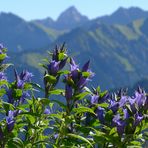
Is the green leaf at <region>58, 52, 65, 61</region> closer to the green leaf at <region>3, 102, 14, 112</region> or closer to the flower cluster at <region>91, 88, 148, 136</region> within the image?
the flower cluster at <region>91, 88, 148, 136</region>

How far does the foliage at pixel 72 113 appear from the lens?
16.8 ft

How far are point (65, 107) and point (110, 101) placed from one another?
1.97 feet

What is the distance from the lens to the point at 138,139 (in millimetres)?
5285

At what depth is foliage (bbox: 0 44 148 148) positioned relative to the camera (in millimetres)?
5105

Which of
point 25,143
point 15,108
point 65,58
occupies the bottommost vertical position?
point 25,143

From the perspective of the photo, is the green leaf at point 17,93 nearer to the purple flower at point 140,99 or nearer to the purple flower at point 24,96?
the purple flower at point 24,96

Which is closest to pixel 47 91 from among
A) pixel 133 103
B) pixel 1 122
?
pixel 1 122

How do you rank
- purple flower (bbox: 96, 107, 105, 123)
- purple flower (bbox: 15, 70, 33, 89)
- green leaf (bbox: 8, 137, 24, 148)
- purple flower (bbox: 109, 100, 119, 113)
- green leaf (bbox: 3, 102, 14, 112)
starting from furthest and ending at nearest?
purple flower (bbox: 15, 70, 33, 89), green leaf (bbox: 3, 102, 14, 112), purple flower (bbox: 96, 107, 105, 123), purple flower (bbox: 109, 100, 119, 113), green leaf (bbox: 8, 137, 24, 148)

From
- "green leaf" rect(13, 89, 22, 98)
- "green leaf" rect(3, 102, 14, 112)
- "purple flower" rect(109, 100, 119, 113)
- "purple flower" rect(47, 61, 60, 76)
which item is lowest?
"green leaf" rect(3, 102, 14, 112)

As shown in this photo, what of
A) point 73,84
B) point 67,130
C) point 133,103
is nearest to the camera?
point 133,103

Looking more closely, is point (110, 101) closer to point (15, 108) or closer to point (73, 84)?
point (73, 84)

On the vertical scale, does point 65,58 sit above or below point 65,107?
above

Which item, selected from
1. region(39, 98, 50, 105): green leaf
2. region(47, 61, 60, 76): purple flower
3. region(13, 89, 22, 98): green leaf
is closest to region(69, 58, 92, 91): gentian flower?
region(47, 61, 60, 76): purple flower

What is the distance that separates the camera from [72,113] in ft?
19.0
